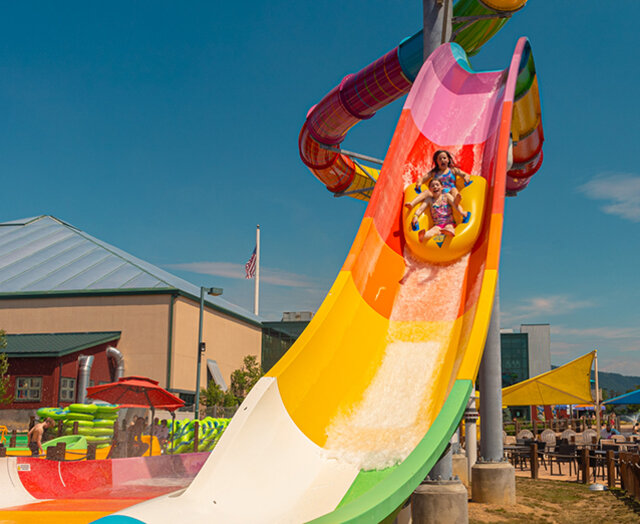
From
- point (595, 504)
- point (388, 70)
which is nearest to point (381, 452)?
point (595, 504)

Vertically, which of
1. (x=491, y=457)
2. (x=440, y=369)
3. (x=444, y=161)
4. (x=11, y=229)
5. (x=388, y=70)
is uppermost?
(x=11, y=229)

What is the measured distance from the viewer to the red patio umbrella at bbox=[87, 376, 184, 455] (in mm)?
19406

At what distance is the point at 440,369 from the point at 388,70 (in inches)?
324

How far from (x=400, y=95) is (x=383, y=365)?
8239 millimetres

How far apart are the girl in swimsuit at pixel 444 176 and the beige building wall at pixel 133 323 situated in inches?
1290

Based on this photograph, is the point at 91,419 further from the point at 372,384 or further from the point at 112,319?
the point at 112,319

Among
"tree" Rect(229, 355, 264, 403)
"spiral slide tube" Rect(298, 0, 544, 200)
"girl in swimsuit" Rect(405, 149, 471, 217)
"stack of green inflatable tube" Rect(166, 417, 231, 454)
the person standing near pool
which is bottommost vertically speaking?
"stack of green inflatable tube" Rect(166, 417, 231, 454)

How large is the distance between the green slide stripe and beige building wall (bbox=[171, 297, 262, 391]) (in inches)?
1423

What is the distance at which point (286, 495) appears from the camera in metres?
6.58

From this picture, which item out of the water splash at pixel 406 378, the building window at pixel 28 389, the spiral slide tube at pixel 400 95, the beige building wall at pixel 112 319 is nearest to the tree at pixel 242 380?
the beige building wall at pixel 112 319

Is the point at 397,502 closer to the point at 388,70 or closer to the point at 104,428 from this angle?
the point at 388,70

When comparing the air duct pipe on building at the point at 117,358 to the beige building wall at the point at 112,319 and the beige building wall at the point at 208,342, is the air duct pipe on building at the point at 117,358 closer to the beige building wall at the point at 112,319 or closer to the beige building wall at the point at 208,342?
the beige building wall at the point at 112,319

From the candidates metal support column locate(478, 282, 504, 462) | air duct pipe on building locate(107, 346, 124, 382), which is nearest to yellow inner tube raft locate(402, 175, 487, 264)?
metal support column locate(478, 282, 504, 462)

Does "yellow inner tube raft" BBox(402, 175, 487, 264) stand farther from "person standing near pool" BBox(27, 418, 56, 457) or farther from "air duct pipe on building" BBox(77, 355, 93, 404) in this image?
"air duct pipe on building" BBox(77, 355, 93, 404)
